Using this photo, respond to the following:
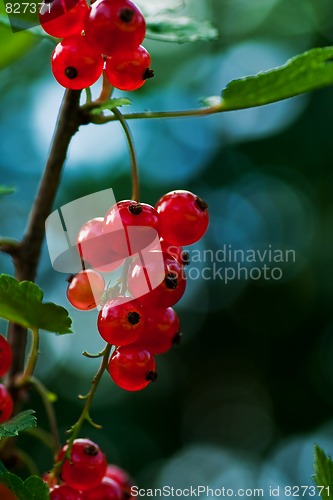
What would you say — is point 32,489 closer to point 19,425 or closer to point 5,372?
point 19,425

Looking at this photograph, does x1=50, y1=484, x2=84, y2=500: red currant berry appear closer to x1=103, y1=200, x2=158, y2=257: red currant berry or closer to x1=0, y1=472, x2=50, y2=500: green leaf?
x1=0, y1=472, x2=50, y2=500: green leaf

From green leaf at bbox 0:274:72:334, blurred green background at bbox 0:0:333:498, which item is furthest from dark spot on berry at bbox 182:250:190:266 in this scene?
blurred green background at bbox 0:0:333:498

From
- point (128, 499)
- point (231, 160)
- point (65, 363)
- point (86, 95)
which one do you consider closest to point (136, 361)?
point (128, 499)

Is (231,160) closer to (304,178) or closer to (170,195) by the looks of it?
(304,178)

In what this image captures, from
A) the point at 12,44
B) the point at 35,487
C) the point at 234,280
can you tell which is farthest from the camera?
the point at 234,280

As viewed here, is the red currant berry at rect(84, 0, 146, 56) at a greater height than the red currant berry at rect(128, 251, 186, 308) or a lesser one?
greater

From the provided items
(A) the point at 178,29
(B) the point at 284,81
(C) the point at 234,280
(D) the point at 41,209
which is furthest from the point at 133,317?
(C) the point at 234,280
